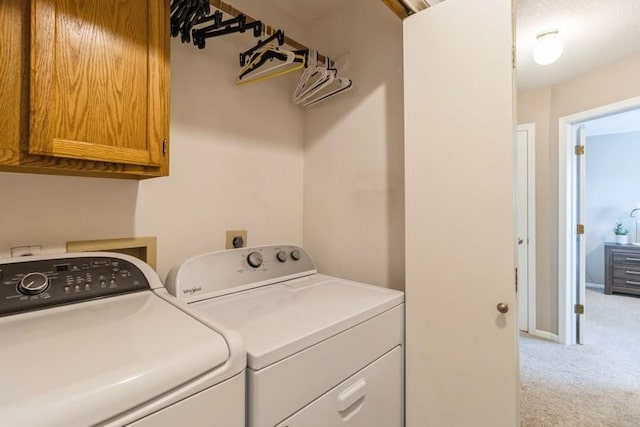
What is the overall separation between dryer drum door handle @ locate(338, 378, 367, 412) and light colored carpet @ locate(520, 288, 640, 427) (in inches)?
55.9

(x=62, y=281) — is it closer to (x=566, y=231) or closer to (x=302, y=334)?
(x=302, y=334)

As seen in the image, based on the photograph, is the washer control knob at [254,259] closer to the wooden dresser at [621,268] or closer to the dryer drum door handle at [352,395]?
the dryer drum door handle at [352,395]

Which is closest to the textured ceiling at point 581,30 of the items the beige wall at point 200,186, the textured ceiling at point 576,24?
the textured ceiling at point 576,24

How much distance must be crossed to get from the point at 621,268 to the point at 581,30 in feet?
13.7

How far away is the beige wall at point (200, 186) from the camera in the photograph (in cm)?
106

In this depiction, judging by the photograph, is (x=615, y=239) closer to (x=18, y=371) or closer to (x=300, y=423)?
Result: (x=300, y=423)

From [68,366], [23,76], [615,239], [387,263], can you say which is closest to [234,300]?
[68,366]

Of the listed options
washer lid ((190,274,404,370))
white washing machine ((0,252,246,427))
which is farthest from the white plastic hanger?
white washing machine ((0,252,246,427))

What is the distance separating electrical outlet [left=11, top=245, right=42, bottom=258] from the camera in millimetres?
986

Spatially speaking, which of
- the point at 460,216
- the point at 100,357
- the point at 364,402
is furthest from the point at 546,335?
the point at 100,357

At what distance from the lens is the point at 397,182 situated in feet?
4.95

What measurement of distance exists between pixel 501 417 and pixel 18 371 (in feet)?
4.51

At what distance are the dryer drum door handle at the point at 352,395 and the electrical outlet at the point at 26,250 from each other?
1.12 metres

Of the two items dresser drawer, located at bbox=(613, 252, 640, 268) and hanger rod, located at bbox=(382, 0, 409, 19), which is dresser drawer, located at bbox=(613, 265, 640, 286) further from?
hanger rod, located at bbox=(382, 0, 409, 19)
